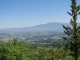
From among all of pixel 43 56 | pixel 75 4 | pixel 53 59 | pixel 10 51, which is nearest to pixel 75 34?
pixel 75 4

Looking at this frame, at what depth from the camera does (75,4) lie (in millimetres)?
40312

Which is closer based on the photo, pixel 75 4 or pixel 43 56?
pixel 75 4

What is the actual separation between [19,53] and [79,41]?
30652 millimetres

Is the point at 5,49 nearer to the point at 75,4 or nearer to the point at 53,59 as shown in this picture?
the point at 53,59

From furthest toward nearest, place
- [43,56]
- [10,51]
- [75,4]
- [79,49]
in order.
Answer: [43,56], [10,51], [75,4], [79,49]

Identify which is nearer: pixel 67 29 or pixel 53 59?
pixel 67 29

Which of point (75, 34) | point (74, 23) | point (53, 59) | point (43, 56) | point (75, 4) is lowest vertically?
point (43, 56)

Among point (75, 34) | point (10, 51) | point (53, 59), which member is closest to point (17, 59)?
point (10, 51)

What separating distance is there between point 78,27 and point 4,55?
2952 cm

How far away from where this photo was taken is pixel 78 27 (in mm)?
38531

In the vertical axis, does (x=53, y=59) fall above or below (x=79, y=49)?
below

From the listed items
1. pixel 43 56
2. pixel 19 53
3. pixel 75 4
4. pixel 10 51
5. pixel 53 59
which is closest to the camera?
pixel 75 4

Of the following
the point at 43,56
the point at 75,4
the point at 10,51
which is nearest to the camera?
the point at 75,4

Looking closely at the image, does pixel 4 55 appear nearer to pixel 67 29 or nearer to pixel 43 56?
pixel 67 29
